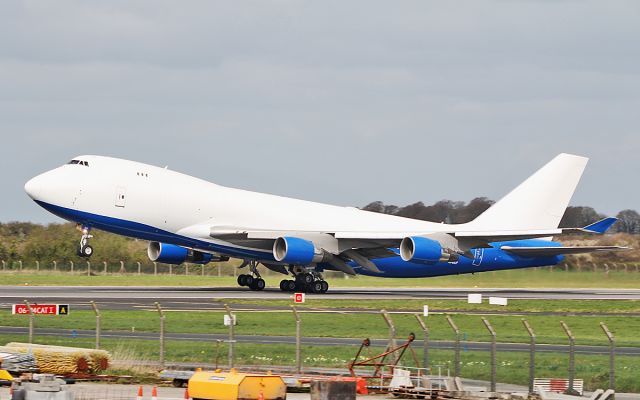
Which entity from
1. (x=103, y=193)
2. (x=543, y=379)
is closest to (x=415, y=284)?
(x=103, y=193)

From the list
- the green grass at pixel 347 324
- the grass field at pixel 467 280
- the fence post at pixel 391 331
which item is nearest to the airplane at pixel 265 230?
the grass field at pixel 467 280

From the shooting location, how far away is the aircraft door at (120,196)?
181 ft

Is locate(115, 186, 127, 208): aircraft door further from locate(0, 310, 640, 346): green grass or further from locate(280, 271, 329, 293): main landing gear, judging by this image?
locate(0, 310, 640, 346): green grass

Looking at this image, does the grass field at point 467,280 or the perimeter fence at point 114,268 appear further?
the perimeter fence at point 114,268

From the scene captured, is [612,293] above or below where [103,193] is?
below

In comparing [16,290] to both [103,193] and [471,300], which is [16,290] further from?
[471,300]

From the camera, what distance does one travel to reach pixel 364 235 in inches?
2339

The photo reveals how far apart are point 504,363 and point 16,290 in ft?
115

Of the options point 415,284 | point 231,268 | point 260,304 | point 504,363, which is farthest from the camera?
point 231,268

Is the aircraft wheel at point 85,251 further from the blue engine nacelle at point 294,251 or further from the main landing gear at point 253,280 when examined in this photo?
the main landing gear at point 253,280

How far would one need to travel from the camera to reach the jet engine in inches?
2238

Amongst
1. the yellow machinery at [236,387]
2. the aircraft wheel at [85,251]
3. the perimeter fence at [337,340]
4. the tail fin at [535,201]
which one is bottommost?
the yellow machinery at [236,387]

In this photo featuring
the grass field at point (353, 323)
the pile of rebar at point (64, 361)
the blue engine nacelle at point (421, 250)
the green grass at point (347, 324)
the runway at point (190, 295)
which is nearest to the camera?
the pile of rebar at point (64, 361)

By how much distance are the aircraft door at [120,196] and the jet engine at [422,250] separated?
1372 cm
